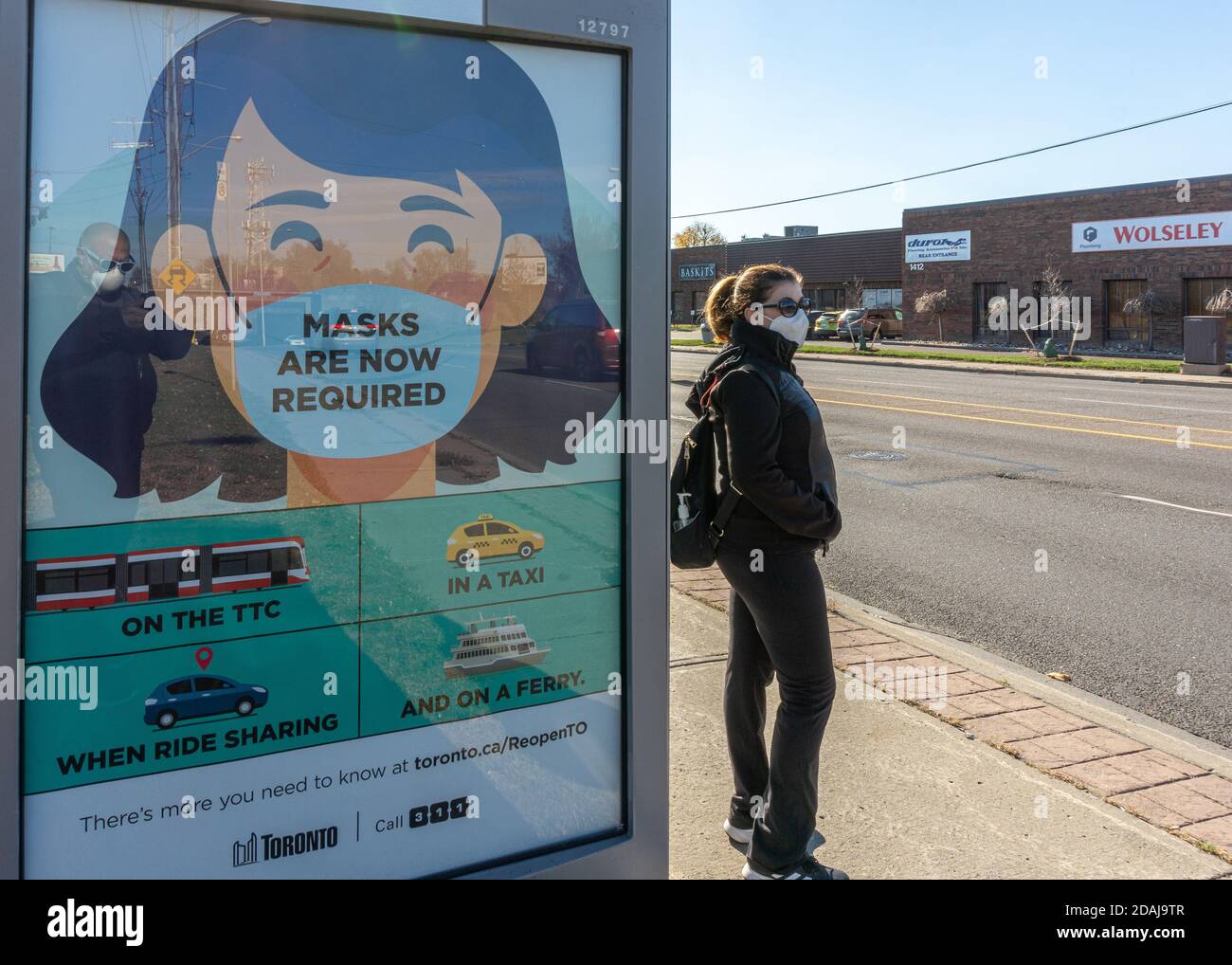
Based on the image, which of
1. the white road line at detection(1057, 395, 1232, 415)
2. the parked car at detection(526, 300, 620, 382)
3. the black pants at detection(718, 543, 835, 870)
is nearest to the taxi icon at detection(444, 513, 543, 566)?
the parked car at detection(526, 300, 620, 382)

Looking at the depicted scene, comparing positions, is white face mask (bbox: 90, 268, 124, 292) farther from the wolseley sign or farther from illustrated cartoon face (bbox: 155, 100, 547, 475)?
the wolseley sign

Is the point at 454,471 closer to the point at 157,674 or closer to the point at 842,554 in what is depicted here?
the point at 157,674

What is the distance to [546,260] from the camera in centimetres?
294

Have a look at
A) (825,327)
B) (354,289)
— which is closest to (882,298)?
(825,327)

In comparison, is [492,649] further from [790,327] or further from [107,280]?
[790,327]

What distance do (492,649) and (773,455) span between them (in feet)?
3.70

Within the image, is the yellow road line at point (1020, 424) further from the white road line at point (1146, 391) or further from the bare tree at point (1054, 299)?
the bare tree at point (1054, 299)

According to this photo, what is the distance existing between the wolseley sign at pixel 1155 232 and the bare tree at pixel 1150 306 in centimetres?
185

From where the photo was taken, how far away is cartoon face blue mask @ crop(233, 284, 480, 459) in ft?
8.41


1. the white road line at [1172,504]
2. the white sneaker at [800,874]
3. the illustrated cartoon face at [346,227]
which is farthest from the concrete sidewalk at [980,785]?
the white road line at [1172,504]

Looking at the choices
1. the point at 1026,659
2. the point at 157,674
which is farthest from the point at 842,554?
the point at 157,674

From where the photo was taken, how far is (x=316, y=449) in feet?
8.70

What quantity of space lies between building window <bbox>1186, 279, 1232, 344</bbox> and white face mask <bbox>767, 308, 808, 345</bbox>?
3879 cm
